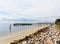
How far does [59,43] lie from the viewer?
957 cm

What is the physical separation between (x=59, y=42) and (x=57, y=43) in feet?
0.58

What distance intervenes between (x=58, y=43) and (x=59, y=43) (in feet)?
0.31

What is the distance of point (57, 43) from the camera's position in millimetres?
9797

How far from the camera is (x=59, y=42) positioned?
965 centimetres

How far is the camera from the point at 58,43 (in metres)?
9.66

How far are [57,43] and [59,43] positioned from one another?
0.78ft

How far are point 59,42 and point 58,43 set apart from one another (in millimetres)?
67

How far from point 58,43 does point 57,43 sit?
0.47ft

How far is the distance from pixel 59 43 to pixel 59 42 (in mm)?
88
